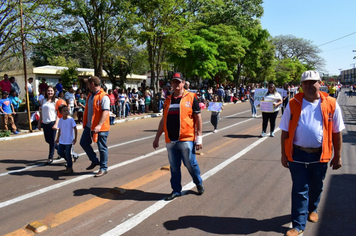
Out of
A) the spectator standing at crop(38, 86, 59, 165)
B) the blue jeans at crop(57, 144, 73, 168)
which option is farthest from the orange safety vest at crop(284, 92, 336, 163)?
the spectator standing at crop(38, 86, 59, 165)

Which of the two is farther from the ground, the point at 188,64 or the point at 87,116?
the point at 188,64

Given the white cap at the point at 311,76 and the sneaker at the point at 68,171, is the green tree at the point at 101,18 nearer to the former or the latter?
the sneaker at the point at 68,171

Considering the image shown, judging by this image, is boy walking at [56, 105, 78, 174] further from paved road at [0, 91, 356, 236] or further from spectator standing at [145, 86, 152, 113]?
spectator standing at [145, 86, 152, 113]

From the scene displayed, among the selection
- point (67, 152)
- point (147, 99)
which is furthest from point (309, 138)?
point (147, 99)

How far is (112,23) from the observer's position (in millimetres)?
16719

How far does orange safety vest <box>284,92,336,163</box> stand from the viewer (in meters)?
3.68

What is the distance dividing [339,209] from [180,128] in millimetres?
2640

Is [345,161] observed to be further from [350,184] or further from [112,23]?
[112,23]

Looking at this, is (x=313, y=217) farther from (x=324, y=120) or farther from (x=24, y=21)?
(x=24, y=21)

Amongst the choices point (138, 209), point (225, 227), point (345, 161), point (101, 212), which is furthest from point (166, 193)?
point (345, 161)

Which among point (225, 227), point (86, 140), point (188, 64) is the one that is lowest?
point (225, 227)

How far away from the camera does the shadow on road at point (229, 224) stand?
392 cm

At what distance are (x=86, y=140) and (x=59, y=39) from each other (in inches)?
427

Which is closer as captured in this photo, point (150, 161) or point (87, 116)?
point (87, 116)
